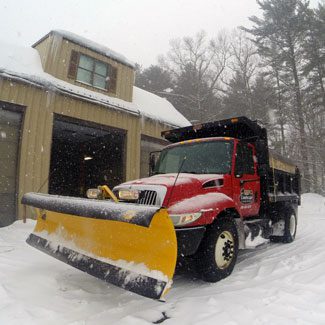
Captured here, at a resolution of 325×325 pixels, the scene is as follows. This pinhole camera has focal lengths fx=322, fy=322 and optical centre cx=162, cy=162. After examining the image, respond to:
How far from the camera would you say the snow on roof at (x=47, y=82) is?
32.0 ft

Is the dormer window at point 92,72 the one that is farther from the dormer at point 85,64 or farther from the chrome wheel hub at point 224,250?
the chrome wheel hub at point 224,250

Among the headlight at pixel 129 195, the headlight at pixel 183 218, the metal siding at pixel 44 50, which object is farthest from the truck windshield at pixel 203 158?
the metal siding at pixel 44 50

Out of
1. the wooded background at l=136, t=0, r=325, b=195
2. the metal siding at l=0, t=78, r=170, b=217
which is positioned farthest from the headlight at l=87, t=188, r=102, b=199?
the wooded background at l=136, t=0, r=325, b=195

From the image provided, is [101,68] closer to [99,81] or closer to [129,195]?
[99,81]

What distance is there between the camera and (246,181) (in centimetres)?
596

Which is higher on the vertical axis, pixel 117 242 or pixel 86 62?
pixel 86 62

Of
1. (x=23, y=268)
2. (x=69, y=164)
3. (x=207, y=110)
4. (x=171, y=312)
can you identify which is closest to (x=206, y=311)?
(x=171, y=312)

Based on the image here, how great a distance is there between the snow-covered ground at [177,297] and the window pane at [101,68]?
871 centimetres

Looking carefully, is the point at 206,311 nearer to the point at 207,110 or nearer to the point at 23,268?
the point at 23,268

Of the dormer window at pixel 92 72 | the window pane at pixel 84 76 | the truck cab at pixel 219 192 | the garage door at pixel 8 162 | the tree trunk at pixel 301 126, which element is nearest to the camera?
the truck cab at pixel 219 192

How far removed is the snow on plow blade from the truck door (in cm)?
237

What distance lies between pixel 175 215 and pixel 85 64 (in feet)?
31.9

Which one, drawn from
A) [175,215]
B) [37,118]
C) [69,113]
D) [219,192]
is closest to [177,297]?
[175,215]

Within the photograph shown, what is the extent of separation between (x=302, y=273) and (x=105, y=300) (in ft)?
9.34
